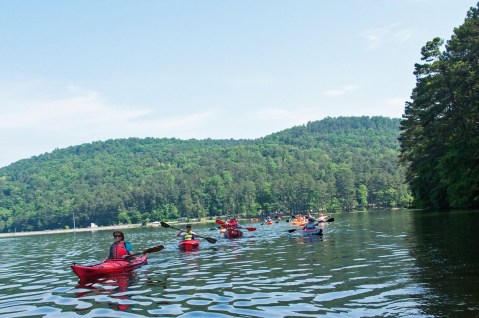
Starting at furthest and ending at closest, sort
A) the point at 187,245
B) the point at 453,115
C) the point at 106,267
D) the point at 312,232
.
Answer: the point at 453,115 < the point at 312,232 < the point at 187,245 < the point at 106,267

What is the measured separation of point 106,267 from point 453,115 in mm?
44531

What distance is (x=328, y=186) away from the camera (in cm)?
17850

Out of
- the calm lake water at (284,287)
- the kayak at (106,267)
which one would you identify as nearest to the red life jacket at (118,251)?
the kayak at (106,267)

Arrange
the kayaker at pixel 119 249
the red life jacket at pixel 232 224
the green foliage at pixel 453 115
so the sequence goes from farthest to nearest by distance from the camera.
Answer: the green foliage at pixel 453 115
the red life jacket at pixel 232 224
the kayaker at pixel 119 249

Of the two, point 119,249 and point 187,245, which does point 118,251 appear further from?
point 187,245

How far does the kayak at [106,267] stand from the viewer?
19.2 metres

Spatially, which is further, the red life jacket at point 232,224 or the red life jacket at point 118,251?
the red life jacket at point 232,224

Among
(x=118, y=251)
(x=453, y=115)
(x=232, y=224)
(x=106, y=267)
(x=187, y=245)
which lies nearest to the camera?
(x=106, y=267)

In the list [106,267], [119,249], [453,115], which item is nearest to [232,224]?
[119,249]

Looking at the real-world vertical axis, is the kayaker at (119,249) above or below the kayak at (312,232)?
above

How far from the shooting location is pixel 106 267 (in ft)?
66.1

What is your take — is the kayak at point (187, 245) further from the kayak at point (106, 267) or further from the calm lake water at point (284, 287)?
the kayak at point (106, 267)

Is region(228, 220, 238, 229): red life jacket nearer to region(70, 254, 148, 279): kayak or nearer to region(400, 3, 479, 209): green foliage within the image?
region(70, 254, 148, 279): kayak

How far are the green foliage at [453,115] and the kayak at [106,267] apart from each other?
36702mm
